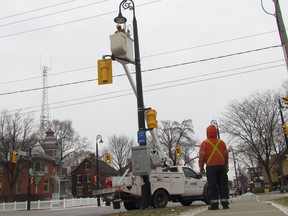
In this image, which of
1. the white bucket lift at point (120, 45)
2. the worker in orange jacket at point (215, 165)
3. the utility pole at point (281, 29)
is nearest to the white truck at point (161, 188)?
the white bucket lift at point (120, 45)

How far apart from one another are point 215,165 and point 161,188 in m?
6.17

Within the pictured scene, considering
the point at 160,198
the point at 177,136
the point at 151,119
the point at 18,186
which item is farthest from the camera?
the point at 177,136

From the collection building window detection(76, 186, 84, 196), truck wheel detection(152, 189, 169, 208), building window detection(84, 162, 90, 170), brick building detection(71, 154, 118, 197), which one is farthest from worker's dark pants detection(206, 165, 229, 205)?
building window detection(76, 186, 84, 196)

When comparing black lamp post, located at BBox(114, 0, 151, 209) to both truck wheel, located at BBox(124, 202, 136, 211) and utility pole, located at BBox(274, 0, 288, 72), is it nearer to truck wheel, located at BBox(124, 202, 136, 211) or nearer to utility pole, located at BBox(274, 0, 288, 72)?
truck wheel, located at BBox(124, 202, 136, 211)

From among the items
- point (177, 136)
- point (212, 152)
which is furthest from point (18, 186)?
point (212, 152)

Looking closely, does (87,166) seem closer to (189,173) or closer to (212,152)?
(189,173)

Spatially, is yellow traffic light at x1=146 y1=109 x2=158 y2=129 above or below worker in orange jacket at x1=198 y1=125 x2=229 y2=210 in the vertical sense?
above

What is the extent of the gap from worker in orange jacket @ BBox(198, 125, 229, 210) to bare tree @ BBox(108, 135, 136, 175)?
247 feet

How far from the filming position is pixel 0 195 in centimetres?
5275

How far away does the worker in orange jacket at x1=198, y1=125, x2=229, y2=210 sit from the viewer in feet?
26.6

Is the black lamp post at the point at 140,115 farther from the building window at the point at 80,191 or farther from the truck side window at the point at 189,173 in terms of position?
the building window at the point at 80,191

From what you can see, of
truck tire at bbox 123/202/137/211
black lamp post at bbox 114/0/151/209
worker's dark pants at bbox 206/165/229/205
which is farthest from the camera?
Result: truck tire at bbox 123/202/137/211

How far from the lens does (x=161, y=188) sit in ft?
45.8

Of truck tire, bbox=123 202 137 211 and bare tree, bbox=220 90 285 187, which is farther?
bare tree, bbox=220 90 285 187
